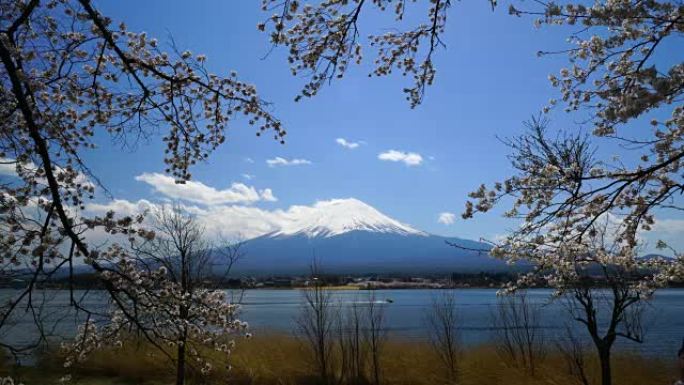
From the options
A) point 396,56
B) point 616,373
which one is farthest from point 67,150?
point 616,373

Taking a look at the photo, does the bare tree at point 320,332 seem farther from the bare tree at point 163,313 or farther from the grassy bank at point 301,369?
the bare tree at point 163,313

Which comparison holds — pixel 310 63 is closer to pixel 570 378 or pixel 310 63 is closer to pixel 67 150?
pixel 67 150

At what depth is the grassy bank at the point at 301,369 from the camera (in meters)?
11.1

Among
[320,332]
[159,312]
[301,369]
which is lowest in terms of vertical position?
[301,369]

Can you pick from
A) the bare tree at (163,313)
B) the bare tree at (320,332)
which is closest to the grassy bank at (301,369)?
the bare tree at (320,332)

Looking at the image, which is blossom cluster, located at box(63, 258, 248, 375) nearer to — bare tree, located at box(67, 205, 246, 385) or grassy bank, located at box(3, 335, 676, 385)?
bare tree, located at box(67, 205, 246, 385)

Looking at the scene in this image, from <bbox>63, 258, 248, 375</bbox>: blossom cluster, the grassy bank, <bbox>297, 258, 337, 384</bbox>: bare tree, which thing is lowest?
the grassy bank

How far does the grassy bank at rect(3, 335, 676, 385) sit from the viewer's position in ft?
36.4

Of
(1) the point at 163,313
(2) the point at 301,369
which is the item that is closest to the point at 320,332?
(2) the point at 301,369

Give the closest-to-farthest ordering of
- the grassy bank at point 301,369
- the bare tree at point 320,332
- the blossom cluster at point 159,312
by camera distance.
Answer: the blossom cluster at point 159,312, the grassy bank at point 301,369, the bare tree at point 320,332

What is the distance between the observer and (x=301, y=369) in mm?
12727

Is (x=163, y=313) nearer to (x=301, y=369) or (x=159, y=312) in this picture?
(x=159, y=312)

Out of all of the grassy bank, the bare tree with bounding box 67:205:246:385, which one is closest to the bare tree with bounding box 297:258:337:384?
the grassy bank

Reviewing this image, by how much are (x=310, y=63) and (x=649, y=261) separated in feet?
15.5
